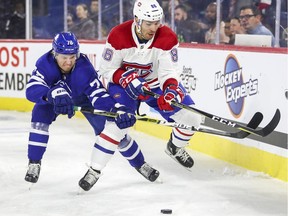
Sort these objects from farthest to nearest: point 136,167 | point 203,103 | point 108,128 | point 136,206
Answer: point 203,103
point 136,167
point 108,128
point 136,206

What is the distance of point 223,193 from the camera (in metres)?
4.53

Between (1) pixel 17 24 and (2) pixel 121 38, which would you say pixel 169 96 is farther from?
(1) pixel 17 24

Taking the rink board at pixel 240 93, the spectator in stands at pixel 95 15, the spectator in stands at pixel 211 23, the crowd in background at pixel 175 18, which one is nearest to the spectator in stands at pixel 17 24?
the crowd in background at pixel 175 18

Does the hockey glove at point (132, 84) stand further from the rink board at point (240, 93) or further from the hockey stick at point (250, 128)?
the rink board at point (240, 93)

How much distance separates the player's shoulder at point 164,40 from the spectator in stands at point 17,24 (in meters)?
4.38

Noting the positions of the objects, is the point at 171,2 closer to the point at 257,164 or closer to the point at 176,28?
the point at 176,28

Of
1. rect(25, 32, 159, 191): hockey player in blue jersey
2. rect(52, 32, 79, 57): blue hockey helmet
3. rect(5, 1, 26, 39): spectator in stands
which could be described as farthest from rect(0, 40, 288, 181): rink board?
rect(5, 1, 26, 39): spectator in stands

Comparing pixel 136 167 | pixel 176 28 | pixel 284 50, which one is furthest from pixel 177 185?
pixel 176 28

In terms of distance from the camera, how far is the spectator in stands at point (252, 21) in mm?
5488

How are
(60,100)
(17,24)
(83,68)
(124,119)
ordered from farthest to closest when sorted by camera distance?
(17,24)
(83,68)
(124,119)
(60,100)

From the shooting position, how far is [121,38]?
4746 millimetres

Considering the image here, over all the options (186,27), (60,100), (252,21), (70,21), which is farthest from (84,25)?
(60,100)

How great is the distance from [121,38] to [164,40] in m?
0.24

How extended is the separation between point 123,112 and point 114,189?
0.45 metres
